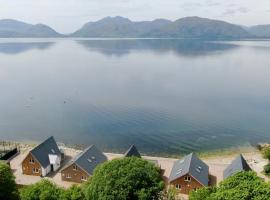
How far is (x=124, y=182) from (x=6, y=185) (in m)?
13.4

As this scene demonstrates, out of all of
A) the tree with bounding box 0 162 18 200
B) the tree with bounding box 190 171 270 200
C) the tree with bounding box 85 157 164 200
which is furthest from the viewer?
the tree with bounding box 0 162 18 200

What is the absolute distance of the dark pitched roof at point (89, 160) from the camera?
44156 mm

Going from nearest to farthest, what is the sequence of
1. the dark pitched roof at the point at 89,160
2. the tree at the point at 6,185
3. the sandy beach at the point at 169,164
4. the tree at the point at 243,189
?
the tree at the point at 243,189 < the tree at the point at 6,185 < the dark pitched roof at the point at 89,160 < the sandy beach at the point at 169,164

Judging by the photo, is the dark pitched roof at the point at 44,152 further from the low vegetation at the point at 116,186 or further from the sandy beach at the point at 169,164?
the low vegetation at the point at 116,186

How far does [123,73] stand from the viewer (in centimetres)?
13975

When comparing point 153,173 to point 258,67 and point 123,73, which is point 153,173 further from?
point 258,67

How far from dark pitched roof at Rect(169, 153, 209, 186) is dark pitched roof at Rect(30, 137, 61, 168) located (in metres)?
18.9

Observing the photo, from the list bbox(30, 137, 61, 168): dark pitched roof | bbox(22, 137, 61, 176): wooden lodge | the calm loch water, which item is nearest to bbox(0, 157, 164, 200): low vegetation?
bbox(22, 137, 61, 176): wooden lodge

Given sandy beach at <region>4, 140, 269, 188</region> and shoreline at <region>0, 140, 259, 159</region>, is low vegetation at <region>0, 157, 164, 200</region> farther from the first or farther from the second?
shoreline at <region>0, 140, 259, 159</region>

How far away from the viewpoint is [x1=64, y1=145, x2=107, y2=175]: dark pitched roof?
145ft

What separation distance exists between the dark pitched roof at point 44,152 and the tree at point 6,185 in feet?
38.8

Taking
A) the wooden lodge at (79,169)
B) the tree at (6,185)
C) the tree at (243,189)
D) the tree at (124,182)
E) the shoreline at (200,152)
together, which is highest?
the tree at (243,189)

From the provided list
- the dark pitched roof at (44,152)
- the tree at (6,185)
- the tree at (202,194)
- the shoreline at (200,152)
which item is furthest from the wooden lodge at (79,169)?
the tree at (202,194)

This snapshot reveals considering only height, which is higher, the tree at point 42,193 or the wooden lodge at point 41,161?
→ the tree at point 42,193
